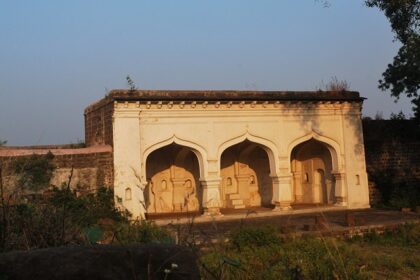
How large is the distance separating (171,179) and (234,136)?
327 cm

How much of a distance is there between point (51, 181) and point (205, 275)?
1154cm

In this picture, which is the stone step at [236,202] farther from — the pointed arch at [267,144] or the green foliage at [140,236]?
the green foliage at [140,236]

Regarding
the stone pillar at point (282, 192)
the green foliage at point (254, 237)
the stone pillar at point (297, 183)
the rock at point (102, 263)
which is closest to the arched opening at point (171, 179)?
the stone pillar at point (282, 192)

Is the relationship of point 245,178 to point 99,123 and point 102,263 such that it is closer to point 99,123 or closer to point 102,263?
point 99,123

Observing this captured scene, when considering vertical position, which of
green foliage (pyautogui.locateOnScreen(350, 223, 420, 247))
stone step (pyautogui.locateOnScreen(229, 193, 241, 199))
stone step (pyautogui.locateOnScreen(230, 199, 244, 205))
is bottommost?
green foliage (pyautogui.locateOnScreen(350, 223, 420, 247))

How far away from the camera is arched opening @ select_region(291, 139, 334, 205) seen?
58.8ft

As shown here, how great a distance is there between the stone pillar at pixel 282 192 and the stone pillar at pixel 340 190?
1.94m

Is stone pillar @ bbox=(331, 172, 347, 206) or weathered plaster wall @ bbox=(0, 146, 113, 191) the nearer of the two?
weathered plaster wall @ bbox=(0, 146, 113, 191)

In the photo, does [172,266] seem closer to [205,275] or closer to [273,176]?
[205,275]

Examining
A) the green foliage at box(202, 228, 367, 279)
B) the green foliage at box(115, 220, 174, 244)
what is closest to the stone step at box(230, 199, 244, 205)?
the green foliage at box(202, 228, 367, 279)

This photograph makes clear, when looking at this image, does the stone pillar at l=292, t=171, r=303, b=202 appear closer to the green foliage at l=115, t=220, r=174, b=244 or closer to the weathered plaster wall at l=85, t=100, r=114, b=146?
the weathered plaster wall at l=85, t=100, r=114, b=146

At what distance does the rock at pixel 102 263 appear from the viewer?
6.68ft

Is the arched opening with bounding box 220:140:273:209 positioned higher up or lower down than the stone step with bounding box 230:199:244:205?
higher up

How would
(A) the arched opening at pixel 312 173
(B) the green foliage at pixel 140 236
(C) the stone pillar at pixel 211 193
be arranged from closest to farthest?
(B) the green foliage at pixel 140 236 → (C) the stone pillar at pixel 211 193 → (A) the arched opening at pixel 312 173
